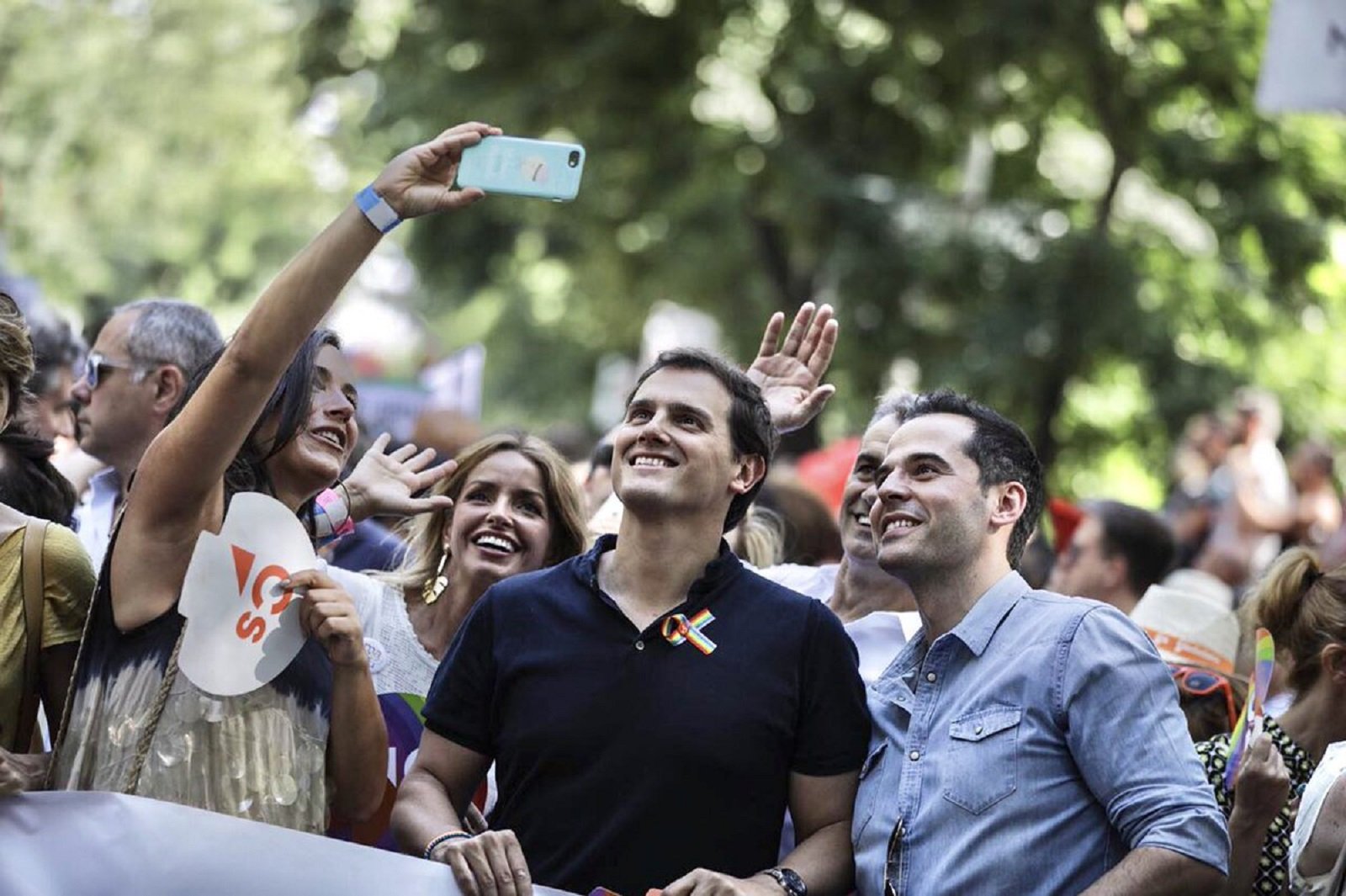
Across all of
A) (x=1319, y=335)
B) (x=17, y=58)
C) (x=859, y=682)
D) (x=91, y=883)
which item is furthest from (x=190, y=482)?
(x=17, y=58)

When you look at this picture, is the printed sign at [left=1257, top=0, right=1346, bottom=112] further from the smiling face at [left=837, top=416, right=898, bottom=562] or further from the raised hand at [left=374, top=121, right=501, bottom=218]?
the raised hand at [left=374, top=121, right=501, bottom=218]

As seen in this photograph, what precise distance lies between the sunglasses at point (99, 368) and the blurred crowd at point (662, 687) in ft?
2.60

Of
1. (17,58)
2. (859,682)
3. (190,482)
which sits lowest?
(17,58)

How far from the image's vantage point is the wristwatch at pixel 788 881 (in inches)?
172

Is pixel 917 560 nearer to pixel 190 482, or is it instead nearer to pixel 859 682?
pixel 859 682

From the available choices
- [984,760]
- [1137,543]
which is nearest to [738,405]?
[984,760]

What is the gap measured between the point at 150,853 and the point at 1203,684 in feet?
11.3

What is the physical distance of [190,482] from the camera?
399 cm

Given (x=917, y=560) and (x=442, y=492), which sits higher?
(x=917, y=560)

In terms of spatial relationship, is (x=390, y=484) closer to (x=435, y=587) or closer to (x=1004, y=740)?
(x=435, y=587)

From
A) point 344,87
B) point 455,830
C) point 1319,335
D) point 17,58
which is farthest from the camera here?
point 17,58

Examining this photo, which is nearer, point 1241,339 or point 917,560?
point 917,560

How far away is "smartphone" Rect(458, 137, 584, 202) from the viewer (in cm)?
405

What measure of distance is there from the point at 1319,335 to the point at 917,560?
13.0 metres
